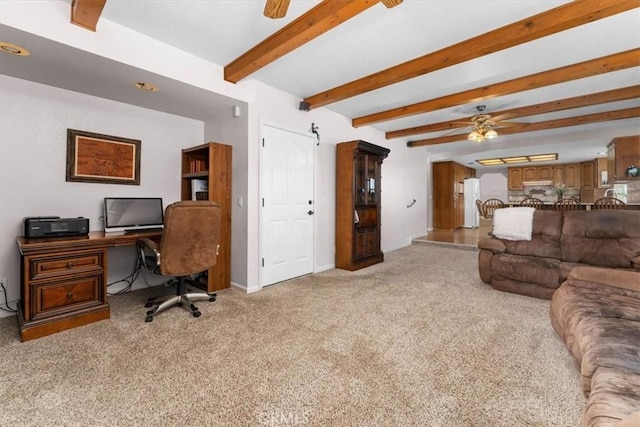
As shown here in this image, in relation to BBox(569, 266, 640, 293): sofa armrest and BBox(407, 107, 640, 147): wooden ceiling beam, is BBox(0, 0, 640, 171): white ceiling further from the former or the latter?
BBox(569, 266, 640, 293): sofa armrest

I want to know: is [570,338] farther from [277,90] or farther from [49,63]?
[49,63]

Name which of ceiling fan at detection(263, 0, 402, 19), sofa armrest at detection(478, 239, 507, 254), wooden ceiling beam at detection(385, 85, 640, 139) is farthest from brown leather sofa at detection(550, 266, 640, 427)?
wooden ceiling beam at detection(385, 85, 640, 139)

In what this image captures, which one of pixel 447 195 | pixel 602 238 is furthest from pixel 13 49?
pixel 447 195

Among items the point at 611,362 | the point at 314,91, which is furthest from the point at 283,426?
the point at 314,91

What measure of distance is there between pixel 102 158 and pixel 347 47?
2.84 meters

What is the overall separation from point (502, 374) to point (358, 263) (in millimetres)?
2649

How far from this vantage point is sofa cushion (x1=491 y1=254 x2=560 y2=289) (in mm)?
2898

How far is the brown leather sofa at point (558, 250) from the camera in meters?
2.76

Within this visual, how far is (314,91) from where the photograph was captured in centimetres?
364

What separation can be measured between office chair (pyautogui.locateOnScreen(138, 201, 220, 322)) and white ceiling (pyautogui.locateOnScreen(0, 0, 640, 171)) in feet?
4.29

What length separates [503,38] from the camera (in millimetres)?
2318

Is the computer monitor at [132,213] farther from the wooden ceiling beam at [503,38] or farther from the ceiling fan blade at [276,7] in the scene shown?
the wooden ceiling beam at [503,38]

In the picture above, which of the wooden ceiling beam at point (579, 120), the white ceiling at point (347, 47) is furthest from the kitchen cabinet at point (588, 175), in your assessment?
the white ceiling at point (347, 47)

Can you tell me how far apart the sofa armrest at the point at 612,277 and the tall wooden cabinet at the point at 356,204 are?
251 centimetres
